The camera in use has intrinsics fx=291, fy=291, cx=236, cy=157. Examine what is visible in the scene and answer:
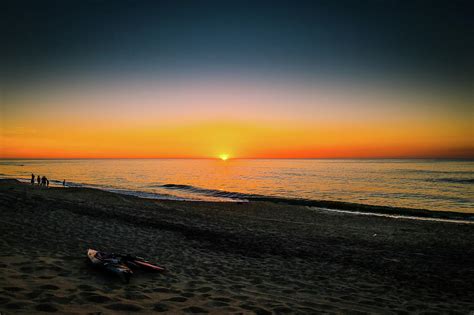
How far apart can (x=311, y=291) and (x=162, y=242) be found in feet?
21.5

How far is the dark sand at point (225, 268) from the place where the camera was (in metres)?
5.79

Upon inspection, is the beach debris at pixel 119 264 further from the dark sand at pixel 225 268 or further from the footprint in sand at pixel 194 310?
the footprint in sand at pixel 194 310

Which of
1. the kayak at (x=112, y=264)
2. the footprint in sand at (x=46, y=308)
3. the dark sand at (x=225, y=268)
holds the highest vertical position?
the footprint in sand at (x=46, y=308)

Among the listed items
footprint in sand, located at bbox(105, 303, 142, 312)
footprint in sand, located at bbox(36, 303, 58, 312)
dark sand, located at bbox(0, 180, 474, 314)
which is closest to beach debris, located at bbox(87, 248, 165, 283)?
dark sand, located at bbox(0, 180, 474, 314)

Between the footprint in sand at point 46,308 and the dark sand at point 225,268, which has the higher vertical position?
the footprint in sand at point 46,308

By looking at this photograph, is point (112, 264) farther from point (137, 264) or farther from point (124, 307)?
point (124, 307)

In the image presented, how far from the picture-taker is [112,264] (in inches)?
277

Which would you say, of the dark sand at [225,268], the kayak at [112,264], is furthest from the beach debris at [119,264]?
the dark sand at [225,268]

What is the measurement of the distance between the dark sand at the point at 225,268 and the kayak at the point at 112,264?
0.59 ft

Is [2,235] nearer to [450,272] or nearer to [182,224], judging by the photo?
[182,224]

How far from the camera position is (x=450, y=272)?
399 inches

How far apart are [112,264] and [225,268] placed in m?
3.37

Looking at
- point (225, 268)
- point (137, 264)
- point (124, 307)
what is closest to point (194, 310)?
point (124, 307)

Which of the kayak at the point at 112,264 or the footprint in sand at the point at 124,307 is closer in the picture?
the footprint in sand at the point at 124,307
